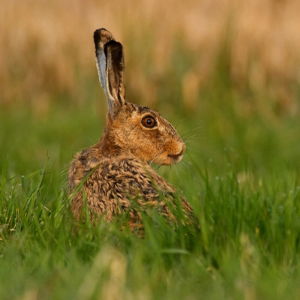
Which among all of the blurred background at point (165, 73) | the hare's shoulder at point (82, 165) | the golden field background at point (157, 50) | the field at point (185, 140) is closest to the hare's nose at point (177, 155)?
the field at point (185, 140)

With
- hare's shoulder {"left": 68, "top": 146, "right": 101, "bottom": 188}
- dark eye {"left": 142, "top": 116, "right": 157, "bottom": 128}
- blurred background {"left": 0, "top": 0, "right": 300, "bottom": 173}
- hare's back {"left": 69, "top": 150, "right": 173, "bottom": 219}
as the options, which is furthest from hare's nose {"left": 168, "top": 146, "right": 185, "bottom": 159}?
blurred background {"left": 0, "top": 0, "right": 300, "bottom": 173}

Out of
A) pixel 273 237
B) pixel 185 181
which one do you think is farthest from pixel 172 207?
pixel 185 181

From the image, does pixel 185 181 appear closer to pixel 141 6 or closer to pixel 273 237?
pixel 273 237

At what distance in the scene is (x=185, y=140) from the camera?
604cm

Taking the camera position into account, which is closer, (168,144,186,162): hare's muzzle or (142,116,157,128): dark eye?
(142,116,157,128): dark eye

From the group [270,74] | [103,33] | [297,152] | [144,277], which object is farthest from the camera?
[270,74]

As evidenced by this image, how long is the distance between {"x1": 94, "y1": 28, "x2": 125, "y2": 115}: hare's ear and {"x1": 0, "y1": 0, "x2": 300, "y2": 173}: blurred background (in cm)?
350

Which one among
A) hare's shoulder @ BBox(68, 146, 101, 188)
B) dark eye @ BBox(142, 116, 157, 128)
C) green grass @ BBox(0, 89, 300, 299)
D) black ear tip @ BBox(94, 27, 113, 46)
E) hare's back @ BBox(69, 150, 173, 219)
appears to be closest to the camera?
green grass @ BBox(0, 89, 300, 299)

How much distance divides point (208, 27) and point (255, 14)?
2.40 ft

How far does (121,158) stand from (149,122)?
71 cm

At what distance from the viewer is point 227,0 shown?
546 inches

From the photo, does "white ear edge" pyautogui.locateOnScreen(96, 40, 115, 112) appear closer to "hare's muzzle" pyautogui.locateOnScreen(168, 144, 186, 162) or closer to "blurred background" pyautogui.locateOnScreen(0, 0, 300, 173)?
"hare's muzzle" pyautogui.locateOnScreen(168, 144, 186, 162)

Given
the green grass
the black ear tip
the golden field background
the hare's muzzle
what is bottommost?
the green grass

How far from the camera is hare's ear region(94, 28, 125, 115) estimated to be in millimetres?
5477
